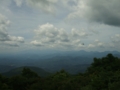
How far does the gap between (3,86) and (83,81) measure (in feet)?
61.4

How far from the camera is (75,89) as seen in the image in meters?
36.2

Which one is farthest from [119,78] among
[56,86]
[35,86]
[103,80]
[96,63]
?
[96,63]

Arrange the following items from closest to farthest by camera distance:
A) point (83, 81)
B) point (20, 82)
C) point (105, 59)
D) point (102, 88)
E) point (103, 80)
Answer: point (102, 88) < point (103, 80) < point (83, 81) < point (20, 82) < point (105, 59)

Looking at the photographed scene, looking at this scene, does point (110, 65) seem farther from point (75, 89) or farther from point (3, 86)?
point (3, 86)

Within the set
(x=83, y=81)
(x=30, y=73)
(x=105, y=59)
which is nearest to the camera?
(x=83, y=81)

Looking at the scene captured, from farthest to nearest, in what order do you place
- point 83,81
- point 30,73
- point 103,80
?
point 30,73 < point 83,81 < point 103,80

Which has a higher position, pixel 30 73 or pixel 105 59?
pixel 105 59

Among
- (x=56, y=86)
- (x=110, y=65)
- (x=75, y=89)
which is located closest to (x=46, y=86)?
(x=56, y=86)

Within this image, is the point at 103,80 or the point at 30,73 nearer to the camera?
the point at 103,80

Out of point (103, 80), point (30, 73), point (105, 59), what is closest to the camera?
point (103, 80)

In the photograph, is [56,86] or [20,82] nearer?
[56,86]

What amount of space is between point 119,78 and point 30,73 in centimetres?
3547

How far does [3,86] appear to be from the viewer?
38844 mm

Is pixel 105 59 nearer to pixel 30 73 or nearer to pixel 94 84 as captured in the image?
pixel 30 73
